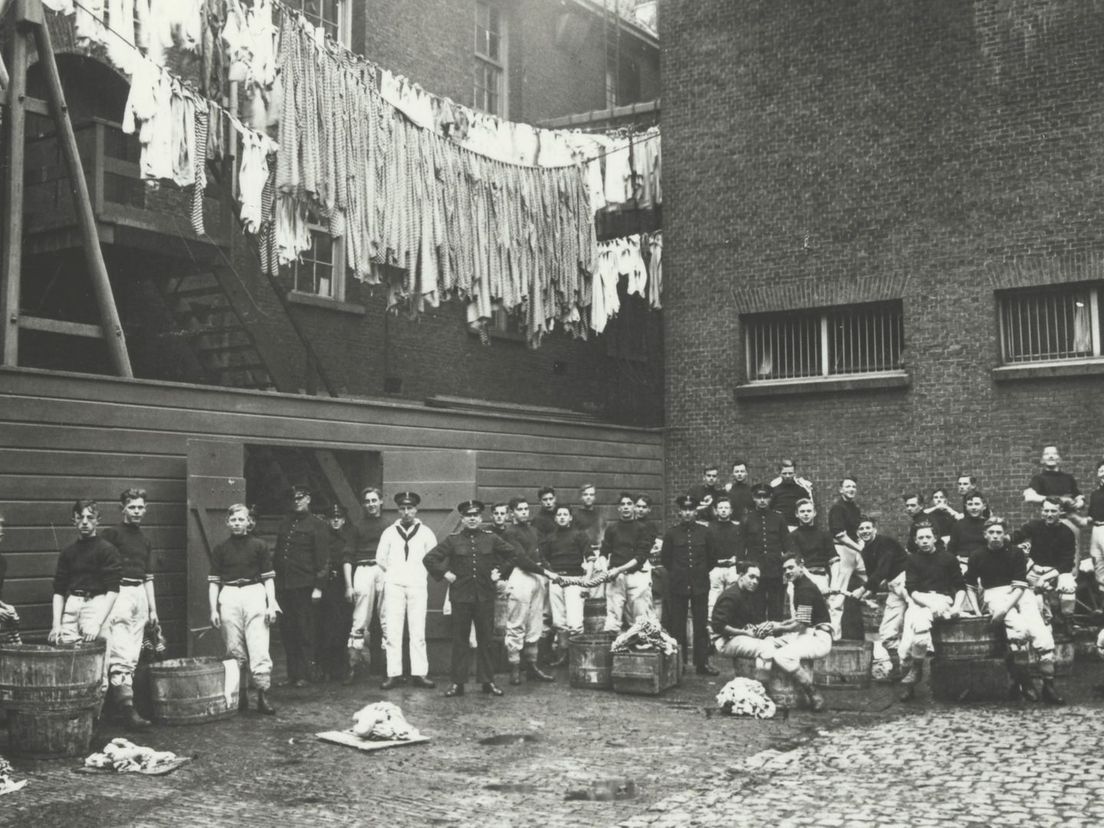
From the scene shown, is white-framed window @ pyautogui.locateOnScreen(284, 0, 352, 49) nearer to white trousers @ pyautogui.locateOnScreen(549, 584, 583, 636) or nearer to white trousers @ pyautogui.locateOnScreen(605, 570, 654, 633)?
white trousers @ pyautogui.locateOnScreen(549, 584, 583, 636)

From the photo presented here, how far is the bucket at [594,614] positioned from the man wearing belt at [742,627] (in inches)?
98.5

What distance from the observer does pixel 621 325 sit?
76.9ft

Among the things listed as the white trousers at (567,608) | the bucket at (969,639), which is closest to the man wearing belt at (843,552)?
the bucket at (969,639)

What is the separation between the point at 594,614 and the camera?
14.3 metres

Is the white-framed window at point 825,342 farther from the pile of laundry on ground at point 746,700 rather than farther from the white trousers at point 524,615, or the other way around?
the pile of laundry on ground at point 746,700

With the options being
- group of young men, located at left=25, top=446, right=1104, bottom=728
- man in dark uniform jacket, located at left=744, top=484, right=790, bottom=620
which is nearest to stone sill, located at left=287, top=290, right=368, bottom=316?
group of young men, located at left=25, top=446, right=1104, bottom=728

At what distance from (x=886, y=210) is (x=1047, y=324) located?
2850 mm

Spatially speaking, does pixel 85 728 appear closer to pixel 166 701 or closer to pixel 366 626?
pixel 166 701

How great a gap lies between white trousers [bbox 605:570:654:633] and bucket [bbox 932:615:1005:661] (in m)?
3.82

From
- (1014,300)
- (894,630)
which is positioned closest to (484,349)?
(1014,300)

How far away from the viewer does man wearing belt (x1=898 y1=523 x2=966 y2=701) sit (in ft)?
37.7

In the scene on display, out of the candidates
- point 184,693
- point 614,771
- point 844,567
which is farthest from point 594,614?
point 614,771

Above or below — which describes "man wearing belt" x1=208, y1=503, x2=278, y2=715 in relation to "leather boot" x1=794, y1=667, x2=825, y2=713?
above

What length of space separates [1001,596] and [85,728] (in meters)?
8.10
